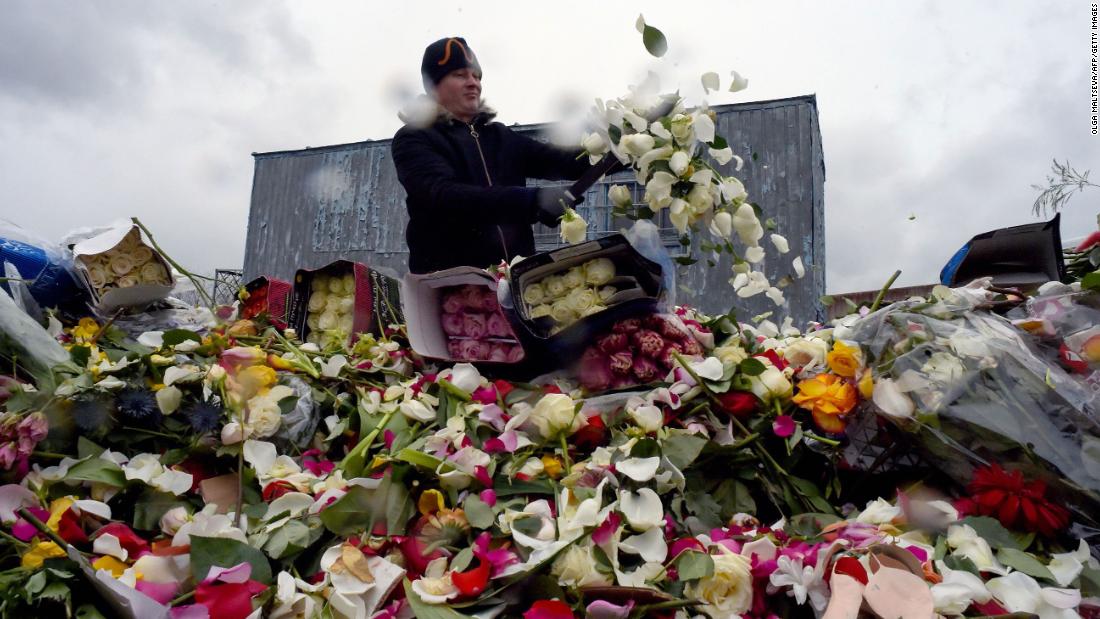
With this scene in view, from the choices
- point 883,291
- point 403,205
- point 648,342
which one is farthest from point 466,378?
point 403,205

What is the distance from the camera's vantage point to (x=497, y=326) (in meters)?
1.63

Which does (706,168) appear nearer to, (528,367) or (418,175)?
(528,367)

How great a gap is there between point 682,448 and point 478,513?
36cm

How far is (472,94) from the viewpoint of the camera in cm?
242

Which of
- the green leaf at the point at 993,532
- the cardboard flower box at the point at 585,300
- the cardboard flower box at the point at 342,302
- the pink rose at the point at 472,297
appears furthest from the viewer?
the cardboard flower box at the point at 342,302

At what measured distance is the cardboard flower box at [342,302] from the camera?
194 centimetres

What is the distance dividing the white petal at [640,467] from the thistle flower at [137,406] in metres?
0.90

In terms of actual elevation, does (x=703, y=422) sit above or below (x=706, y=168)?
below

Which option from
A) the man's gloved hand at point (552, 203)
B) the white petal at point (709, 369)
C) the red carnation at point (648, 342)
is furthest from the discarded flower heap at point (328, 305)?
the white petal at point (709, 369)

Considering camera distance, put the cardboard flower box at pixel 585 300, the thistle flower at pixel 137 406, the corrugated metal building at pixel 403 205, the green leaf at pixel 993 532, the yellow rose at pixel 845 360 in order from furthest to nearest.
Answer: the corrugated metal building at pixel 403 205, the cardboard flower box at pixel 585 300, the thistle flower at pixel 137 406, the yellow rose at pixel 845 360, the green leaf at pixel 993 532

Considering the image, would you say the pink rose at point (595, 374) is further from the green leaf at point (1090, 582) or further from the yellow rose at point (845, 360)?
the green leaf at point (1090, 582)

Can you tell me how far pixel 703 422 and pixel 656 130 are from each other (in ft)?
2.12

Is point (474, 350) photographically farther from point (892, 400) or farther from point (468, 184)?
point (892, 400)

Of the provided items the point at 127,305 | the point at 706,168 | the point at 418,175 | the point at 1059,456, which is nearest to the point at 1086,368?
the point at 1059,456
